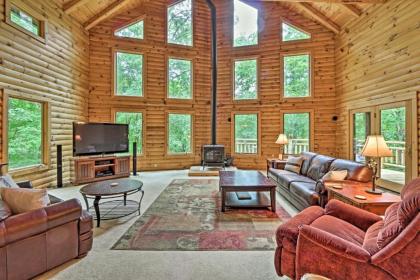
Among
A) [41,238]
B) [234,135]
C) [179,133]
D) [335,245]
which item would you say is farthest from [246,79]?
[41,238]

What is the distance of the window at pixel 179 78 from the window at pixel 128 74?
39.9 inches

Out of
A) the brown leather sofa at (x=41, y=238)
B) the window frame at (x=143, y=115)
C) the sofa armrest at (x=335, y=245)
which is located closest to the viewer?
the sofa armrest at (x=335, y=245)

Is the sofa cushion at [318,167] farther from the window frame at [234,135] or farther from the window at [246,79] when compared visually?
the window at [246,79]

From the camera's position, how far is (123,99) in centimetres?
787

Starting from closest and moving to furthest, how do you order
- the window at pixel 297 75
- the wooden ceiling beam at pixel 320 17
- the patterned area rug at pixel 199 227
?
1. the patterned area rug at pixel 199 227
2. the wooden ceiling beam at pixel 320 17
3. the window at pixel 297 75

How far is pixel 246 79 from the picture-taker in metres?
8.60

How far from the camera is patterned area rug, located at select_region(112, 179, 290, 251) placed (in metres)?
2.79

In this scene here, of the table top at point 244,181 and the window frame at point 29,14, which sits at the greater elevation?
the window frame at point 29,14

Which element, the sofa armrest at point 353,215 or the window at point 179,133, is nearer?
the sofa armrest at point 353,215

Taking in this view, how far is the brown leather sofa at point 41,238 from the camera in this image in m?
1.97

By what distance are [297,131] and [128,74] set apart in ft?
19.5

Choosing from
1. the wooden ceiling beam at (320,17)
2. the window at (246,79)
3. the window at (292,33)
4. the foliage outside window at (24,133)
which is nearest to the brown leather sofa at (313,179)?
the window at (246,79)

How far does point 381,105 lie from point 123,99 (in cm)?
715

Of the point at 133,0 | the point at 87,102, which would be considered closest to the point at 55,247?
the point at 87,102
